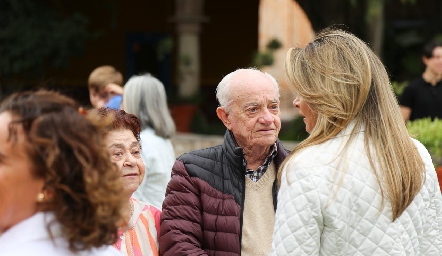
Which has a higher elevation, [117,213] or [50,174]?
[50,174]

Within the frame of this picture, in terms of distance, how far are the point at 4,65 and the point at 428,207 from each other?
545 inches

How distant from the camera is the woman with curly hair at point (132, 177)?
3.46 meters

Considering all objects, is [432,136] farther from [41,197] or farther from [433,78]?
[41,197]

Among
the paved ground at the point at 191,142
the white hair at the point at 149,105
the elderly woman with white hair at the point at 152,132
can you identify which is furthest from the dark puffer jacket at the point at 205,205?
the paved ground at the point at 191,142

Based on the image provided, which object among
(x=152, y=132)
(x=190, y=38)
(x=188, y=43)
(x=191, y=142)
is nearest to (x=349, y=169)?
(x=152, y=132)

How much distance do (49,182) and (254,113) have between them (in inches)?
76.1

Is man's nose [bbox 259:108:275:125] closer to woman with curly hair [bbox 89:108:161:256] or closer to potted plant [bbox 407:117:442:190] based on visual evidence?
woman with curly hair [bbox 89:108:161:256]

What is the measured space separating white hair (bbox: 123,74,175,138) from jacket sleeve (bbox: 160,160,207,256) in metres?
2.08

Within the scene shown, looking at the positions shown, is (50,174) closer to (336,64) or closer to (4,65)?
(336,64)

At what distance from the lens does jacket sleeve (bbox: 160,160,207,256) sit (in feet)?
11.3

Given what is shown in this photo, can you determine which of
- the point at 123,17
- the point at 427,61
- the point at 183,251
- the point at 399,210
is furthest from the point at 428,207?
the point at 123,17

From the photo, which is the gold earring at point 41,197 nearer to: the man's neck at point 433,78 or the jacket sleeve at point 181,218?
the jacket sleeve at point 181,218

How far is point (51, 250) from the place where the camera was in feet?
6.25

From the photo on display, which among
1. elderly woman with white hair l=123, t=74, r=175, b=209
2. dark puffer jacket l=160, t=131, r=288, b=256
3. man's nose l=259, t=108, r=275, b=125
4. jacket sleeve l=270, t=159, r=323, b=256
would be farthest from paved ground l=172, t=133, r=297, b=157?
jacket sleeve l=270, t=159, r=323, b=256
